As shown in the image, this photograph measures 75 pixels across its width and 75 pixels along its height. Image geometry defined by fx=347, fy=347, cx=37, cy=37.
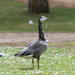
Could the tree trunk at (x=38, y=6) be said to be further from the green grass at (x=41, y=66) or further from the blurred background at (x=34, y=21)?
the green grass at (x=41, y=66)

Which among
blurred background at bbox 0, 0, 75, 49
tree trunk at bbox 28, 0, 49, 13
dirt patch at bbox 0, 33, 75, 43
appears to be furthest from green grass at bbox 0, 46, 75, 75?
tree trunk at bbox 28, 0, 49, 13

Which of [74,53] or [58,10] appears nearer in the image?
[74,53]

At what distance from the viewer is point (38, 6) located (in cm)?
3316

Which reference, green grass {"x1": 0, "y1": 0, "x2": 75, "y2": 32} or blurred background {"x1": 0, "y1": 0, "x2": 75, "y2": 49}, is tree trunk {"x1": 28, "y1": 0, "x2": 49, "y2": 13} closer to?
blurred background {"x1": 0, "y1": 0, "x2": 75, "y2": 49}

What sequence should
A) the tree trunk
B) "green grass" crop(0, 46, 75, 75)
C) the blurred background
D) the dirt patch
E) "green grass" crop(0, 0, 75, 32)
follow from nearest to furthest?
1. "green grass" crop(0, 46, 75, 75)
2. the dirt patch
3. the blurred background
4. "green grass" crop(0, 0, 75, 32)
5. the tree trunk

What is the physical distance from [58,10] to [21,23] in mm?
7132

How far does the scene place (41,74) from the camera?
998cm

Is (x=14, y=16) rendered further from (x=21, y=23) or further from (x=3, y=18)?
(x=21, y=23)

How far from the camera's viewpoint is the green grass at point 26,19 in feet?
92.6

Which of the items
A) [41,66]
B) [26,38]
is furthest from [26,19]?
[41,66]

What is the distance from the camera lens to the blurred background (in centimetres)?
2256

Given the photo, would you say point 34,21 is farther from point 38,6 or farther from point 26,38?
point 26,38

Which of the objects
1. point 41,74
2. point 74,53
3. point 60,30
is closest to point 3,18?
point 60,30

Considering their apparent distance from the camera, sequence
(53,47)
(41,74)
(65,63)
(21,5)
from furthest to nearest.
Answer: (21,5)
(53,47)
(65,63)
(41,74)
